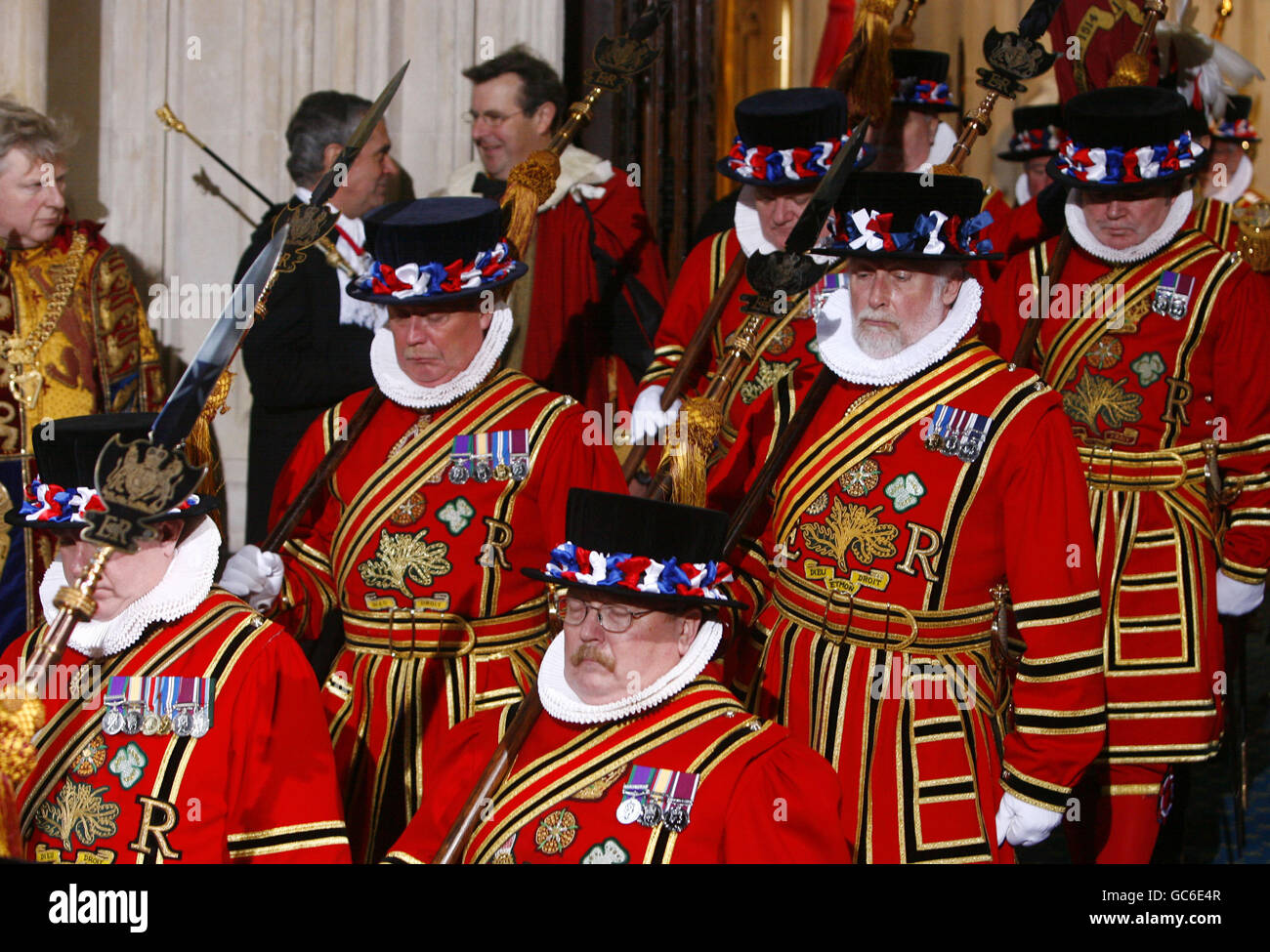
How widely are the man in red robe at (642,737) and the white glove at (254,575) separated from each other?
35.7 inches

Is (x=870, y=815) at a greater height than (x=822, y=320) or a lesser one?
lesser

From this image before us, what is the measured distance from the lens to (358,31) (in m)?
5.94

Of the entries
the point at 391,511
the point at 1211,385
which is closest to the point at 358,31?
the point at 391,511

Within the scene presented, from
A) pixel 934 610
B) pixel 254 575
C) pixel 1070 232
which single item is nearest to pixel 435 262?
pixel 254 575

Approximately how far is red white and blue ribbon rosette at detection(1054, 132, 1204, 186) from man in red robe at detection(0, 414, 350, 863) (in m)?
2.38

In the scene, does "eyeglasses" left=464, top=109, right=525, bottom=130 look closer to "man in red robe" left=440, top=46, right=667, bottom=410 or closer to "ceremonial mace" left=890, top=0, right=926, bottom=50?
"man in red robe" left=440, top=46, right=667, bottom=410

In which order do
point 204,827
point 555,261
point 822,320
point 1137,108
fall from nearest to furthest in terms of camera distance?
point 204,827 < point 822,320 < point 1137,108 < point 555,261

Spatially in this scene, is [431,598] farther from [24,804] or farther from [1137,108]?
[1137,108]

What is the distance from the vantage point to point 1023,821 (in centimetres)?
358

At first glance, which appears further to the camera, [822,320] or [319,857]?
[822,320]

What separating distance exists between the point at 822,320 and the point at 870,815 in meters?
1.06

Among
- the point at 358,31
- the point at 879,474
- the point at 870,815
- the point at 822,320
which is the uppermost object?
the point at 358,31

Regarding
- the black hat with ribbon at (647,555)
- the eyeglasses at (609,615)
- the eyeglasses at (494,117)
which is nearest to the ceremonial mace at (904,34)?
the eyeglasses at (494,117)

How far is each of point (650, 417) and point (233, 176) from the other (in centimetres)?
201
